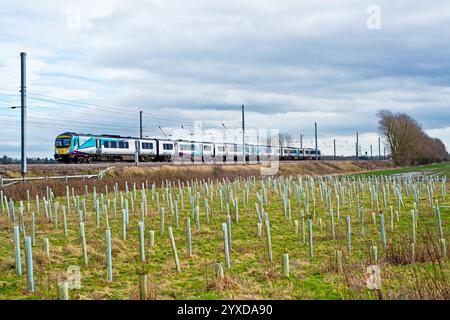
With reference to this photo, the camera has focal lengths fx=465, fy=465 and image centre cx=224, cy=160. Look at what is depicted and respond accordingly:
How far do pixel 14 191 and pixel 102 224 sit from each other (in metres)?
7.48

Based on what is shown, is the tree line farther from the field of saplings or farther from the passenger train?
the field of saplings

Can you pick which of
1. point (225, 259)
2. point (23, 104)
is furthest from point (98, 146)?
point (225, 259)

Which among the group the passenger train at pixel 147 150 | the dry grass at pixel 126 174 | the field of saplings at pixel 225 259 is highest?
the passenger train at pixel 147 150

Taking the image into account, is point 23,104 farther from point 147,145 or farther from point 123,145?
point 147,145

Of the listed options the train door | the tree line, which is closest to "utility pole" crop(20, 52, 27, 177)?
the train door

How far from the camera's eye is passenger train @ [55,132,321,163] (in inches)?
1225

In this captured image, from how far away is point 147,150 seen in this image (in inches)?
1516

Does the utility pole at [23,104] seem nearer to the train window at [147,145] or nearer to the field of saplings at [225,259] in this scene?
the field of saplings at [225,259]

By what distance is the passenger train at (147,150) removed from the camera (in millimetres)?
31125

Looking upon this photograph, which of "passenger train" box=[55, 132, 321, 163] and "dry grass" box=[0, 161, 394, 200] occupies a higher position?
"passenger train" box=[55, 132, 321, 163]

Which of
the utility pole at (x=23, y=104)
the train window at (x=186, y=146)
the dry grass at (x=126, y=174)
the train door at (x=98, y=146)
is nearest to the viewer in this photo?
the utility pole at (x=23, y=104)

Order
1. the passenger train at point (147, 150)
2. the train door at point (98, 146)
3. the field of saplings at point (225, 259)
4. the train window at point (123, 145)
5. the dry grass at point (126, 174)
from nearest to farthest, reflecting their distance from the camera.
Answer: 1. the field of saplings at point (225, 259)
2. the dry grass at point (126, 174)
3. the passenger train at point (147, 150)
4. the train door at point (98, 146)
5. the train window at point (123, 145)

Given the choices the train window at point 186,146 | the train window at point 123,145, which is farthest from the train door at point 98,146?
the train window at point 186,146
